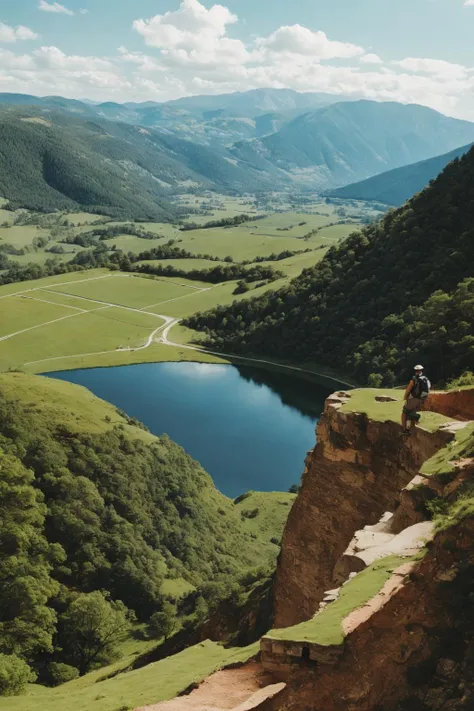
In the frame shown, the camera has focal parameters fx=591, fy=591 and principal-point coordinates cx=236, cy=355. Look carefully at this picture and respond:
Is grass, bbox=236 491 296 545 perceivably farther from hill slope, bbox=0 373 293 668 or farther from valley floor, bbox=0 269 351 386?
valley floor, bbox=0 269 351 386

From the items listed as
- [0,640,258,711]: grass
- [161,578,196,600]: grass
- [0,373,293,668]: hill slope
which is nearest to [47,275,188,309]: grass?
[0,373,293,668]: hill slope

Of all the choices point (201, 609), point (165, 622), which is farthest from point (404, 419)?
point (165, 622)

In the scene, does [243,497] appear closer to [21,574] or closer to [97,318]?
[21,574]

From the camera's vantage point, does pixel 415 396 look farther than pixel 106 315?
No

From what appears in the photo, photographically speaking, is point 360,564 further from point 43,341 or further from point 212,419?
point 43,341

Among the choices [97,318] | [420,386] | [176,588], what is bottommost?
[176,588]

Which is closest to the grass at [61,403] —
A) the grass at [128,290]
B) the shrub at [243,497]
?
the shrub at [243,497]

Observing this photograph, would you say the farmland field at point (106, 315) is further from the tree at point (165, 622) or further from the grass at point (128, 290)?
the tree at point (165, 622)
